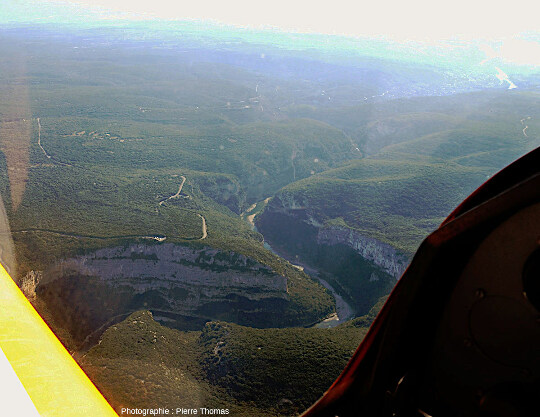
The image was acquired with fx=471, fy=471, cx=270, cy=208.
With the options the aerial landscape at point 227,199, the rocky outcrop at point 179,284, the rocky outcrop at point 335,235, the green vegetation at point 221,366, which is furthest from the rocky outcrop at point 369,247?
the green vegetation at point 221,366

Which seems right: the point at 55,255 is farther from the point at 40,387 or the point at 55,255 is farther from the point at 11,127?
the point at 11,127

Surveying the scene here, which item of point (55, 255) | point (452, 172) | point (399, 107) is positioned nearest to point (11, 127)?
point (55, 255)

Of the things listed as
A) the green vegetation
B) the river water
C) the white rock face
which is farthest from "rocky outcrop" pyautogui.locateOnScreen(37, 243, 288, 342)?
the green vegetation

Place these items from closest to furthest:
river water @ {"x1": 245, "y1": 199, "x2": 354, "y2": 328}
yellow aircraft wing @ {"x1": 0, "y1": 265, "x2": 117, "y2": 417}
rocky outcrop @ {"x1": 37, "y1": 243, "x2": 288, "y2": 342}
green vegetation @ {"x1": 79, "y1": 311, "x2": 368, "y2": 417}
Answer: yellow aircraft wing @ {"x1": 0, "y1": 265, "x2": 117, "y2": 417}
green vegetation @ {"x1": 79, "y1": 311, "x2": 368, "y2": 417}
rocky outcrop @ {"x1": 37, "y1": 243, "x2": 288, "y2": 342}
river water @ {"x1": 245, "y1": 199, "x2": 354, "y2": 328}

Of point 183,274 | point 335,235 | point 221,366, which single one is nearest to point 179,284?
point 183,274

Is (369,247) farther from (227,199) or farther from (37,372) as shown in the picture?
(37,372)

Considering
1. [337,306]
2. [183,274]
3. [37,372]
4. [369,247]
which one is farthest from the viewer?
[369,247]

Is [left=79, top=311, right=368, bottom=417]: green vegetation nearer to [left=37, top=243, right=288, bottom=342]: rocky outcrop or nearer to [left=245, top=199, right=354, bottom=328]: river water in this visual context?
[left=37, top=243, right=288, bottom=342]: rocky outcrop
